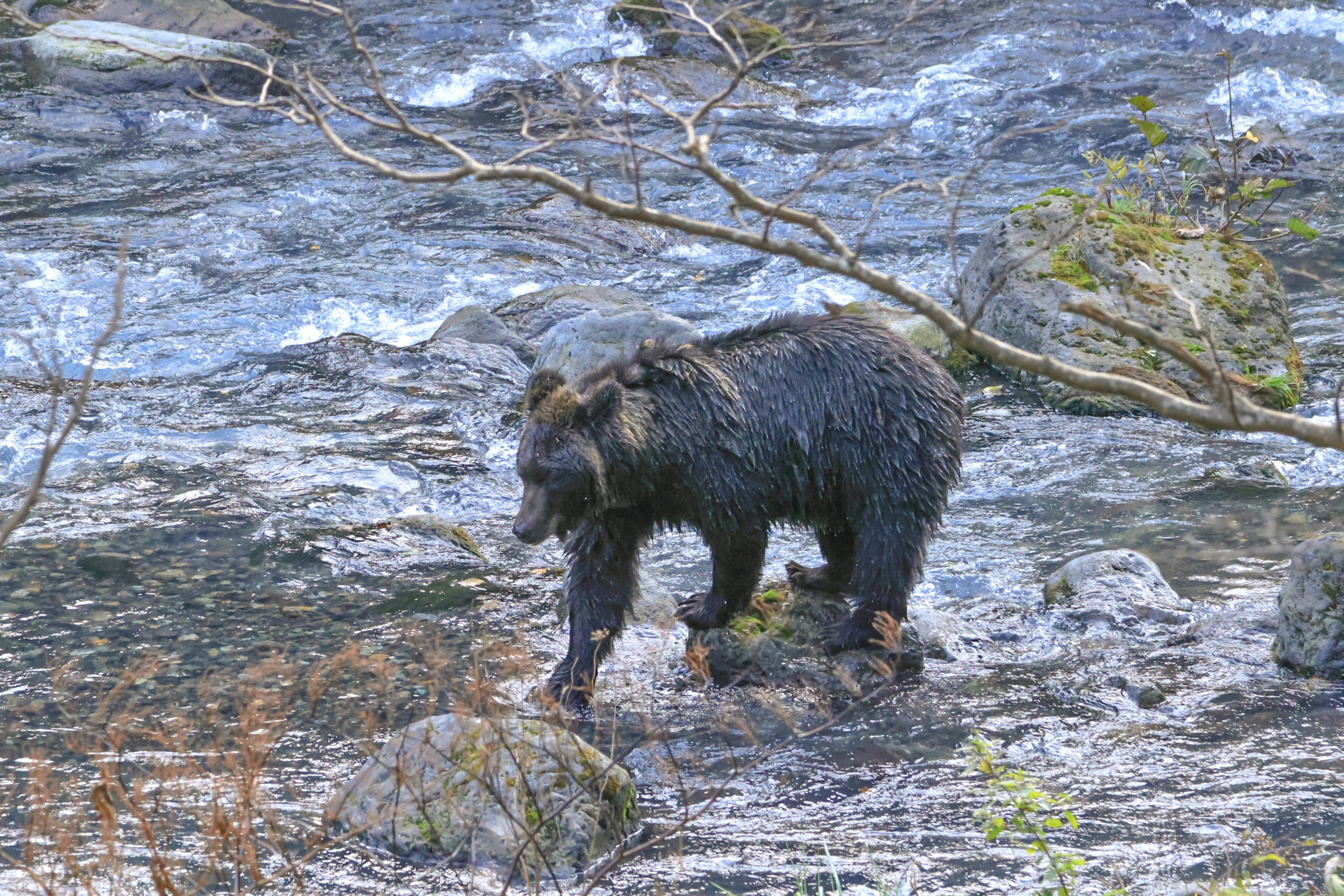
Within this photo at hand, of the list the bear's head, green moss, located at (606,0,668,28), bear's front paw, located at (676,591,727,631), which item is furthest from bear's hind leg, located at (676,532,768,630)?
green moss, located at (606,0,668,28)

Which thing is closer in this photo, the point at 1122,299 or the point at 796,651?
the point at 796,651

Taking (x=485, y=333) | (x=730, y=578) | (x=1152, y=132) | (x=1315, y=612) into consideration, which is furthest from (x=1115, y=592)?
(x=485, y=333)

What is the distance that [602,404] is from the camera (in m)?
5.17

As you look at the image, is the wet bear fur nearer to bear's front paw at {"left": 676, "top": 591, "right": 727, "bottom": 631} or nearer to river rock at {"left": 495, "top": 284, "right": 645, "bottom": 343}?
bear's front paw at {"left": 676, "top": 591, "right": 727, "bottom": 631}

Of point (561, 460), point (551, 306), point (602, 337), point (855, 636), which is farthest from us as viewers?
point (551, 306)

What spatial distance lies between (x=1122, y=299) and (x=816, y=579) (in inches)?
153

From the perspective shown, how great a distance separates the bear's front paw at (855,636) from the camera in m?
5.68

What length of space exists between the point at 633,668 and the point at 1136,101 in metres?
6.08

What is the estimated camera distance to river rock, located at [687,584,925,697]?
18.6 ft

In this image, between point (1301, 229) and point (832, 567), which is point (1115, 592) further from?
point (1301, 229)

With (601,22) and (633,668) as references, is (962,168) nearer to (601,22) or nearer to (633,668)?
(601,22)

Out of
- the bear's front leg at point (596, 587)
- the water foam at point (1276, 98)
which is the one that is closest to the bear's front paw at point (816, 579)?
the bear's front leg at point (596, 587)

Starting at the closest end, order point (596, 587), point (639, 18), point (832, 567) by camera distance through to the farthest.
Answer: point (596, 587) < point (832, 567) < point (639, 18)

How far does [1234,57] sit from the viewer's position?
17.7 metres
